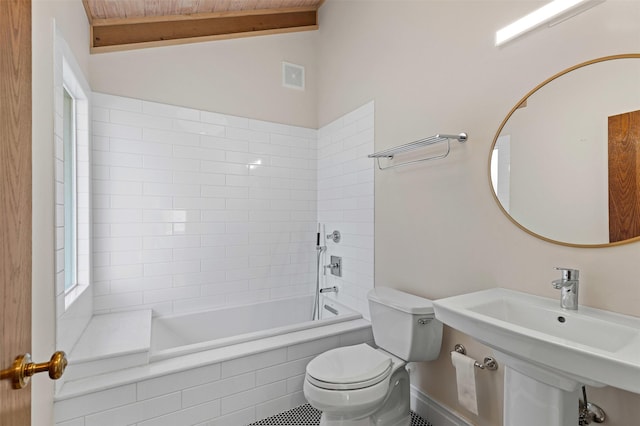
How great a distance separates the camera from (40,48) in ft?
4.10

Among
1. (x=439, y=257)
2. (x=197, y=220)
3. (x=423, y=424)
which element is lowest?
(x=423, y=424)

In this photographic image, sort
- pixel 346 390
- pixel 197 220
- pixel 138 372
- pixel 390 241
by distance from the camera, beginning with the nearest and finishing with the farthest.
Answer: pixel 346 390 < pixel 138 372 < pixel 390 241 < pixel 197 220

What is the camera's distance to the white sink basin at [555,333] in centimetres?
83

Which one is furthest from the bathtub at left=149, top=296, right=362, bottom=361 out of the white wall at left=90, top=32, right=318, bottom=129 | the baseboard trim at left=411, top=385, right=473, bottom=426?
the white wall at left=90, top=32, right=318, bottom=129

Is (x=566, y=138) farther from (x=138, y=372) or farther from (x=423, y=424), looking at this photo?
(x=138, y=372)

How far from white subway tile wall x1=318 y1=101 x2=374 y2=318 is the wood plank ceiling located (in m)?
1.09

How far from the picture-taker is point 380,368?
1.66 metres

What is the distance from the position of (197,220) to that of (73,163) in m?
0.91

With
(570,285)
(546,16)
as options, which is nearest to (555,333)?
(570,285)

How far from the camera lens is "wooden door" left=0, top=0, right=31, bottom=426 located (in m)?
0.58

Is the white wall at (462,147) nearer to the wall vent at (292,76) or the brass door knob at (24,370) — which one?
the wall vent at (292,76)

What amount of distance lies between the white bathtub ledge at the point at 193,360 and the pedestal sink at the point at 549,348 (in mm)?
1098

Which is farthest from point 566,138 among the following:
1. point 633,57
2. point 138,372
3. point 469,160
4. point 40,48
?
point 138,372

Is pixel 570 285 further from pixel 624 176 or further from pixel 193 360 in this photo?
pixel 193 360
